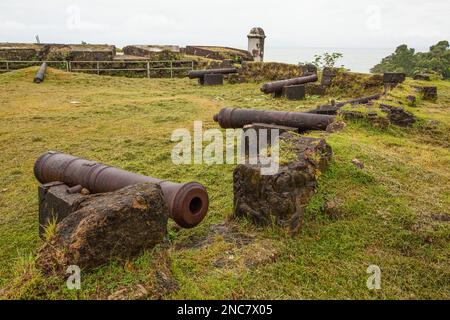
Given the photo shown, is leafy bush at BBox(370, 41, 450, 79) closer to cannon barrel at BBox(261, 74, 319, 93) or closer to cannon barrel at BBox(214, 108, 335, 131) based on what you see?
cannon barrel at BBox(261, 74, 319, 93)

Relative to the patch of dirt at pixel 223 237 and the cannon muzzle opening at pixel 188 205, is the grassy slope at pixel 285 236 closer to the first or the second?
the patch of dirt at pixel 223 237

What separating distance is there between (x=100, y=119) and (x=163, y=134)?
9.90 ft

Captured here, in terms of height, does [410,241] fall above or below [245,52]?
below

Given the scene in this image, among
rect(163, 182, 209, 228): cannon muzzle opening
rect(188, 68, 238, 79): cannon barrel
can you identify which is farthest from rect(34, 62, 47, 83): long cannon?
rect(163, 182, 209, 228): cannon muzzle opening

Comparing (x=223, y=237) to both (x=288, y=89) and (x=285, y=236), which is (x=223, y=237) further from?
(x=288, y=89)

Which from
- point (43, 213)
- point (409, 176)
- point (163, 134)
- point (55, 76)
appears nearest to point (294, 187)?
point (409, 176)

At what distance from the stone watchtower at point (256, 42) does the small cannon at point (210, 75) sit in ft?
26.2

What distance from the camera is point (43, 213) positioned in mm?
5074

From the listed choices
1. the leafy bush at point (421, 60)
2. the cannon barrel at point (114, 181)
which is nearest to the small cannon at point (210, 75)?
the leafy bush at point (421, 60)

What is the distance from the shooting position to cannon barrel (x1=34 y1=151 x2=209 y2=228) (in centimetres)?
411

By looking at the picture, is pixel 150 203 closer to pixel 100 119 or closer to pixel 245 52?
pixel 100 119

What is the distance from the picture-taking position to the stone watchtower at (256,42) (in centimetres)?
2662

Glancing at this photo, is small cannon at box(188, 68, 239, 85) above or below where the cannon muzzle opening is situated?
above

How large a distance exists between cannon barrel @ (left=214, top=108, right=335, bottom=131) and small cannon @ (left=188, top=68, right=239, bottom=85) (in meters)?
11.0
